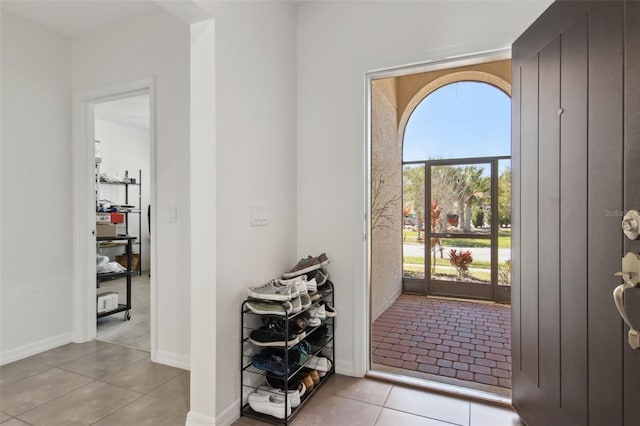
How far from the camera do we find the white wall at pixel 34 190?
2.57 meters

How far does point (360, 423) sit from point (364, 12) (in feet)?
8.18

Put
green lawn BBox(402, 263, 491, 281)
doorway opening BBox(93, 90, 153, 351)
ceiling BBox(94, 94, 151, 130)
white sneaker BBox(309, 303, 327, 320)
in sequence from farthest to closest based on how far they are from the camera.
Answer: ceiling BBox(94, 94, 151, 130) → doorway opening BBox(93, 90, 153, 351) → green lawn BBox(402, 263, 491, 281) → white sneaker BBox(309, 303, 327, 320)

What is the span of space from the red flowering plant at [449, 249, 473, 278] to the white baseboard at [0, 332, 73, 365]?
426cm

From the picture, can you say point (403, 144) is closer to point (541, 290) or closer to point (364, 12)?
point (364, 12)

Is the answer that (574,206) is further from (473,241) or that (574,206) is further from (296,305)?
(473,241)

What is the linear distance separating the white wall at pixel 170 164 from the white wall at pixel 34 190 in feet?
2.65

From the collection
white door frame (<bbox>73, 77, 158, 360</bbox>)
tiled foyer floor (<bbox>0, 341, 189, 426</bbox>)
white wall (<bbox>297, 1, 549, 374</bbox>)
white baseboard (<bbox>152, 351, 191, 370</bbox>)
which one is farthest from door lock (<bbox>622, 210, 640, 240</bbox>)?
white door frame (<bbox>73, 77, 158, 360</bbox>)

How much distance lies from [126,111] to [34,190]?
293 cm

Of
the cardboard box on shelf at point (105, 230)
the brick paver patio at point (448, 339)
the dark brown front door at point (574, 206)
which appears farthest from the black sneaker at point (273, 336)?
the cardboard box on shelf at point (105, 230)

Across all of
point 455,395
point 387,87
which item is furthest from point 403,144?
point 455,395

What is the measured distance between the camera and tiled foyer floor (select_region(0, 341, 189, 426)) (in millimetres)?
1849

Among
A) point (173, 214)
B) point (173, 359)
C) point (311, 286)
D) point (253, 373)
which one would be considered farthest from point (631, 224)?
point (173, 359)

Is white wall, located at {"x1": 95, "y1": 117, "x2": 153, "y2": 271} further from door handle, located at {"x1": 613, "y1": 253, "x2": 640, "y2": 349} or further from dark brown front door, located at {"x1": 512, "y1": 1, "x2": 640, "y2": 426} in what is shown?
door handle, located at {"x1": 613, "y1": 253, "x2": 640, "y2": 349}

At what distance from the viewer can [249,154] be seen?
198cm
